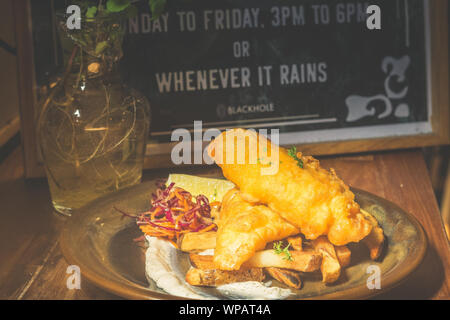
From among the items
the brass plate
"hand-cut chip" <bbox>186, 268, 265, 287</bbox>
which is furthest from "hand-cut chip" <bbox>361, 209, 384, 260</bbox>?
"hand-cut chip" <bbox>186, 268, 265, 287</bbox>

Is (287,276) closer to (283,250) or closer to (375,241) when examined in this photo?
(283,250)

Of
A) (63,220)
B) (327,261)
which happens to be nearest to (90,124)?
(63,220)

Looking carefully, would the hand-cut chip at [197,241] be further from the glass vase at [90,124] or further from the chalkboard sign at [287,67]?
the chalkboard sign at [287,67]

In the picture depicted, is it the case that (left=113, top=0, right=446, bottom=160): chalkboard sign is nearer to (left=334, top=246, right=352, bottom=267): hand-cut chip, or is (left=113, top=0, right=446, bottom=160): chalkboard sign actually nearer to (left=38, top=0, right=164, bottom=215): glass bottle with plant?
(left=38, top=0, right=164, bottom=215): glass bottle with plant

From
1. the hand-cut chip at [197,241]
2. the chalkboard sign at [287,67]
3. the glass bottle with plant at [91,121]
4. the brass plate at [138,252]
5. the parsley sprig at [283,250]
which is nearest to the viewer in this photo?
the brass plate at [138,252]

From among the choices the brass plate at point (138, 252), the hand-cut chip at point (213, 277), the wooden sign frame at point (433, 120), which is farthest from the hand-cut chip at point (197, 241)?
the wooden sign frame at point (433, 120)
